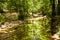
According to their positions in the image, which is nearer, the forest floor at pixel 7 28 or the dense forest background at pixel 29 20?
the forest floor at pixel 7 28

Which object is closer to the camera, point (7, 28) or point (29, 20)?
point (7, 28)

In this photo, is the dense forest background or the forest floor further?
the dense forest background

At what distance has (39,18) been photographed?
479 cm

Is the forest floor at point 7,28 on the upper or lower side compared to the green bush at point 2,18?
lower

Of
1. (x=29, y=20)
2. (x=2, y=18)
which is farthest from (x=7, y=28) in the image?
(x=29, y=20)

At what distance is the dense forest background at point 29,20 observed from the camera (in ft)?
13.4

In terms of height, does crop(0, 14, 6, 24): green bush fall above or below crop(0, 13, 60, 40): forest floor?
above

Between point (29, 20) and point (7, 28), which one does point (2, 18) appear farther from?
point (29, 20)

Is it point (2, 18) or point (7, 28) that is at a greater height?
point (2, 18)

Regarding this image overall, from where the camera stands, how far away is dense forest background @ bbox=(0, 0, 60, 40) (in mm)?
4090

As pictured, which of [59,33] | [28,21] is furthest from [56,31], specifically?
[28,21]

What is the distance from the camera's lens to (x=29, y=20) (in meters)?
4.53

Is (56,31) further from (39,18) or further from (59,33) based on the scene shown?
(39,18)

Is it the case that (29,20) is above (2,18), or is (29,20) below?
below
